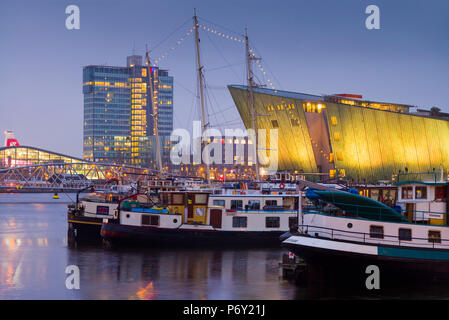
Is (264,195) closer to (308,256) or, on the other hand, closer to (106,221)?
(106,221)

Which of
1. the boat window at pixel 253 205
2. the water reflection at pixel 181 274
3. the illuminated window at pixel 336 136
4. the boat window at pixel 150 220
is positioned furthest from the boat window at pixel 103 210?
the illuminated window at pixel 336 136

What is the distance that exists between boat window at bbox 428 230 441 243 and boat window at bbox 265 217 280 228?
51.4 ft

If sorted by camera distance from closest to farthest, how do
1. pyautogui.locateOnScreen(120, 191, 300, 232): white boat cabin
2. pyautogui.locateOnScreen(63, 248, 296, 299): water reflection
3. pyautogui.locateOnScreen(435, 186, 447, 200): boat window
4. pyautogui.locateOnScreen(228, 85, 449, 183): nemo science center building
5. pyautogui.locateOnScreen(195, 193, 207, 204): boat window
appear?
1. pyautogui.locateOnScreen(63, 248, 296, 299): water reflection
2. pyautogui.locateOnScreen(435, 186, 447, 200): boat window
3. pyautogui.locateOnScreen(120, 191, 300, 232): white boat cabin
4. pyautogui.locateOnScreen(195, 193, 207, 204): boat window
5. pyautogui.locateOnScreen(228, 85, 449, 183): nemo science center building

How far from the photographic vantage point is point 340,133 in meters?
104

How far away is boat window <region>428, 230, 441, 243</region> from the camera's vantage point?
93.6 feet

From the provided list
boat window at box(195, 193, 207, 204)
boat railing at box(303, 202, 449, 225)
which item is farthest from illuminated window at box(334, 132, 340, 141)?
boat railing at box(303, 202, 449, 225)

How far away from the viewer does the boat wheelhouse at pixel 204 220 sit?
41.3 meters

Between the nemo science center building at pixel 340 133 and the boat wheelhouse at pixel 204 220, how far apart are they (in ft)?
194

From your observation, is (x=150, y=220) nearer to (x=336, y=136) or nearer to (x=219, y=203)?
(x=219, y=203)

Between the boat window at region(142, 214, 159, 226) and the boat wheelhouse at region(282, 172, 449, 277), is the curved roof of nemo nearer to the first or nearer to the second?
the boat window at region(142, 214, 159, 226)

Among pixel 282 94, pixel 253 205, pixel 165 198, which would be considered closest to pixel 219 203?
pixel 253 205

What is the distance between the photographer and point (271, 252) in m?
41.1
